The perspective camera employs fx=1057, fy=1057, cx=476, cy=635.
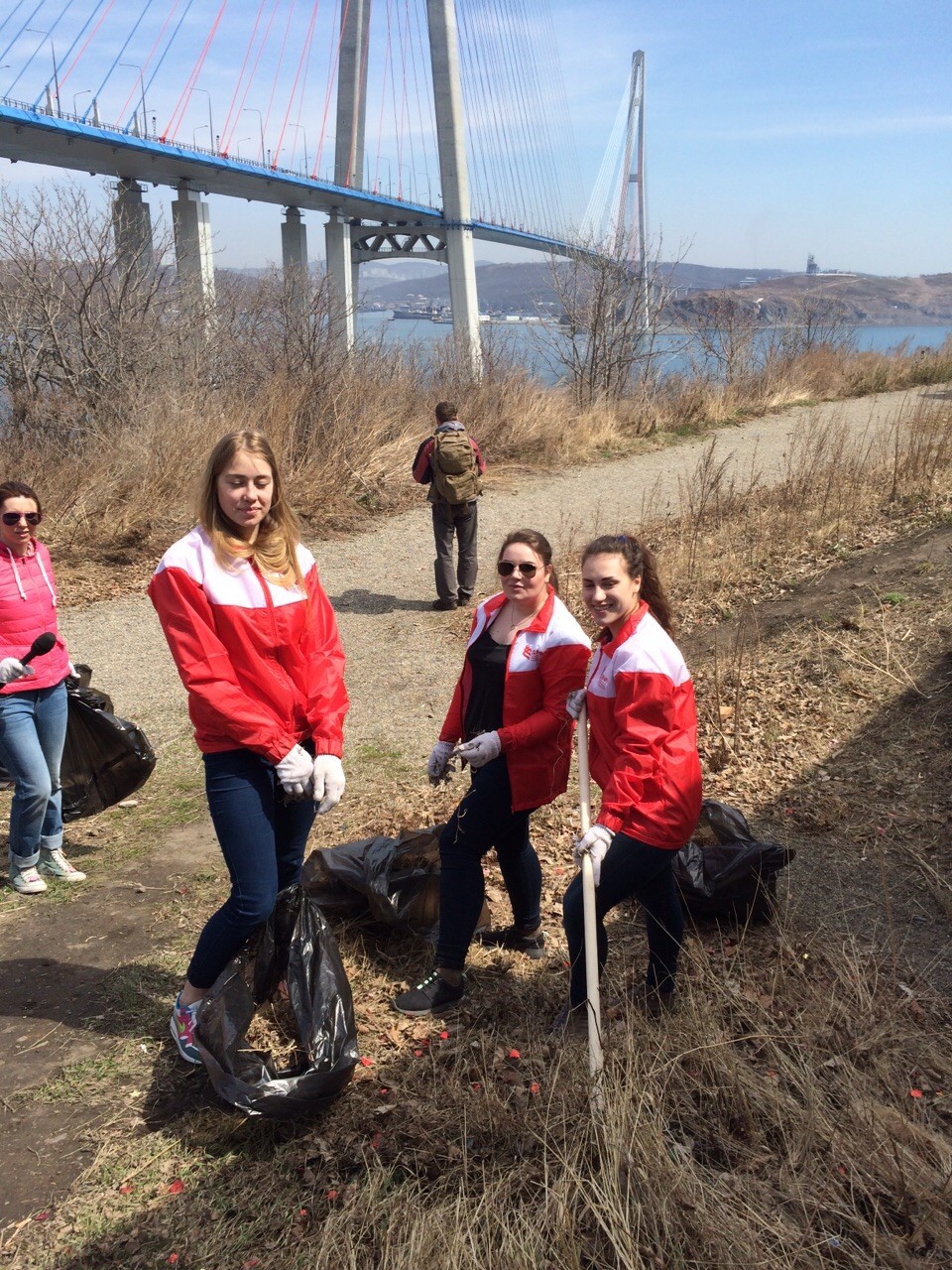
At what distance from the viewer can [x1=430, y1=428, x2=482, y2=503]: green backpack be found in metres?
8.38

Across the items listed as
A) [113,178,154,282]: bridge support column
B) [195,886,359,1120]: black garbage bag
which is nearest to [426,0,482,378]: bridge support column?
[113,178,154,282]: bridge support column

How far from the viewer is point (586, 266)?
833 inches

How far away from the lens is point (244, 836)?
9.42ft

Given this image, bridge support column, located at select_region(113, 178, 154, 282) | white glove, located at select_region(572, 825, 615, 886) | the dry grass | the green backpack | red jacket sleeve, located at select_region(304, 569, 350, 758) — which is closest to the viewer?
the dry grass

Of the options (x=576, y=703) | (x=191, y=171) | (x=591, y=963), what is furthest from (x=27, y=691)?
(x=191, y=171)

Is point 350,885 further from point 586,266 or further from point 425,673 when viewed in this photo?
point 586,266

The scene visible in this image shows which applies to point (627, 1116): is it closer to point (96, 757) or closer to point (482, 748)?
point (482, 748)

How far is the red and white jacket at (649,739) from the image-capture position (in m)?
2.94

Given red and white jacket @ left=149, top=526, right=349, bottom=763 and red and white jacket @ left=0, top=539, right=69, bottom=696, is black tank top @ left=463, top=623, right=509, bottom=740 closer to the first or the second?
red and white jacket @ left=149, top=526, right=349, bottom=763

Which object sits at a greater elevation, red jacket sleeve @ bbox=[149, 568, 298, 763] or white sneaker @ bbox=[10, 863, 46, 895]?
red jacket sleeve @ bbox=[149, 568, 298, 763]

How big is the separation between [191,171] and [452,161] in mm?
12502

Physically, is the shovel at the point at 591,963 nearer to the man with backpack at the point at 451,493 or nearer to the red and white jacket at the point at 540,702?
the red and white jacket at the point at 540,702

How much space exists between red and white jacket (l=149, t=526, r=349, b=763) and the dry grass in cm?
108

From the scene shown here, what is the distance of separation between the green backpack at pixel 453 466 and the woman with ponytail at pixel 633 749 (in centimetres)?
530
